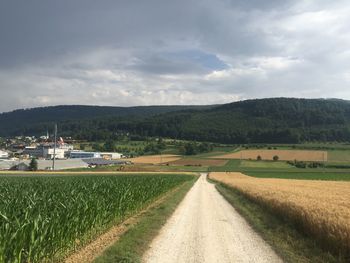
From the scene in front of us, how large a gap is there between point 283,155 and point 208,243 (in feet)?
485

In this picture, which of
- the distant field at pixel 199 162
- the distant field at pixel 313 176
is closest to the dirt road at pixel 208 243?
the distant field at pixel 313 176

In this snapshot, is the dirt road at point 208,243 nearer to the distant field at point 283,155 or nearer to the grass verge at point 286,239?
the grass verge at point 286,239

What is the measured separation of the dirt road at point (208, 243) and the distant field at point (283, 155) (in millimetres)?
131441

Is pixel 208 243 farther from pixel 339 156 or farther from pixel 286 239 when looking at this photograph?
pixel 339 156

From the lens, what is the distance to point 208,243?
1639 cm

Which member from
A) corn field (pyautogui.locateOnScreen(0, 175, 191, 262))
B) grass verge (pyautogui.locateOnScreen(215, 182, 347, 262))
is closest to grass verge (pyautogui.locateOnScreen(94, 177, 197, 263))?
corn field (pyautogui.locateOnScreen(0, 175, 191, 262))

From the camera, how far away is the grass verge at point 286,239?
13.7 metres

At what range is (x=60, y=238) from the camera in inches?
507

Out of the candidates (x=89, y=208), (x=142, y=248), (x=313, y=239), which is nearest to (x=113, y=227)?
(x=89, y=208)

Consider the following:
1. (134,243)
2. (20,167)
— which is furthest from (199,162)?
(134,243)

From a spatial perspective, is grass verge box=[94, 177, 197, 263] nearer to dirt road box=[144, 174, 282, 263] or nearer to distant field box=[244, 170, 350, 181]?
dirt road box=[144, 174, 282, 263]

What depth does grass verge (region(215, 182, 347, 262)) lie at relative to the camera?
13.7 meters

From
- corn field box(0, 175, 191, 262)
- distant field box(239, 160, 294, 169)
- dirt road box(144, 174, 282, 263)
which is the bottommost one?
distant field box(239, 160, 294, 169)

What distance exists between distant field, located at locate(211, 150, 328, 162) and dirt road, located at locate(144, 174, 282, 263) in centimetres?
13144
